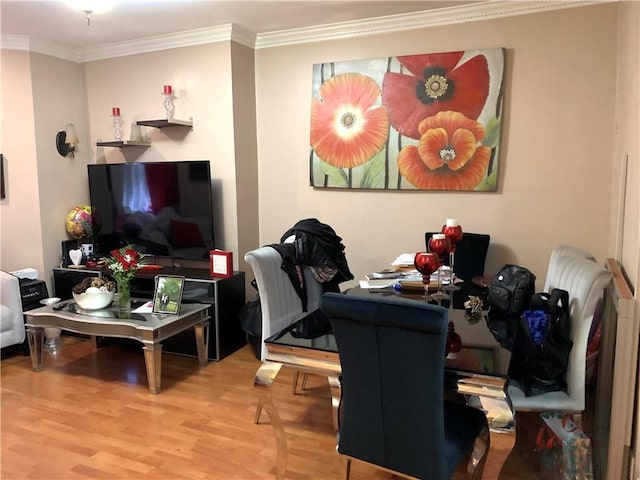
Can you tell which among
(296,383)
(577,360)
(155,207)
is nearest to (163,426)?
(296,383)

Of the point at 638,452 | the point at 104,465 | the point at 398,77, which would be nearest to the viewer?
the point at 638,452

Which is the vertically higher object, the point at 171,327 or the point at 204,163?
the point at 204,163

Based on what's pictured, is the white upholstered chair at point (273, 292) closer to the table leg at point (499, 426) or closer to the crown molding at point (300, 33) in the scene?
the table leg at point (499, 426)

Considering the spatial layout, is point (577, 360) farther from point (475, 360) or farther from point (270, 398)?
point (270, 398)

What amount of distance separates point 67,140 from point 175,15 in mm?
1533

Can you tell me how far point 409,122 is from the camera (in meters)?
3.60

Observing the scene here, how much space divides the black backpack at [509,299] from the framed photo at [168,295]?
216 cm

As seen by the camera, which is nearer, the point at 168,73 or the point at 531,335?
the point at 531,335

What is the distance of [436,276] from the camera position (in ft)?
8.81

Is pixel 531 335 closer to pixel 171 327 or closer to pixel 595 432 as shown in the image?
pixel 595 432

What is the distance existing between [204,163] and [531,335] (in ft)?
9.05

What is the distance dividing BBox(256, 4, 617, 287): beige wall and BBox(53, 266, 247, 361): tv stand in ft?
3.29

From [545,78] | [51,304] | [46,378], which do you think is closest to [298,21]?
[545,78]

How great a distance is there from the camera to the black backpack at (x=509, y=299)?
204cm
